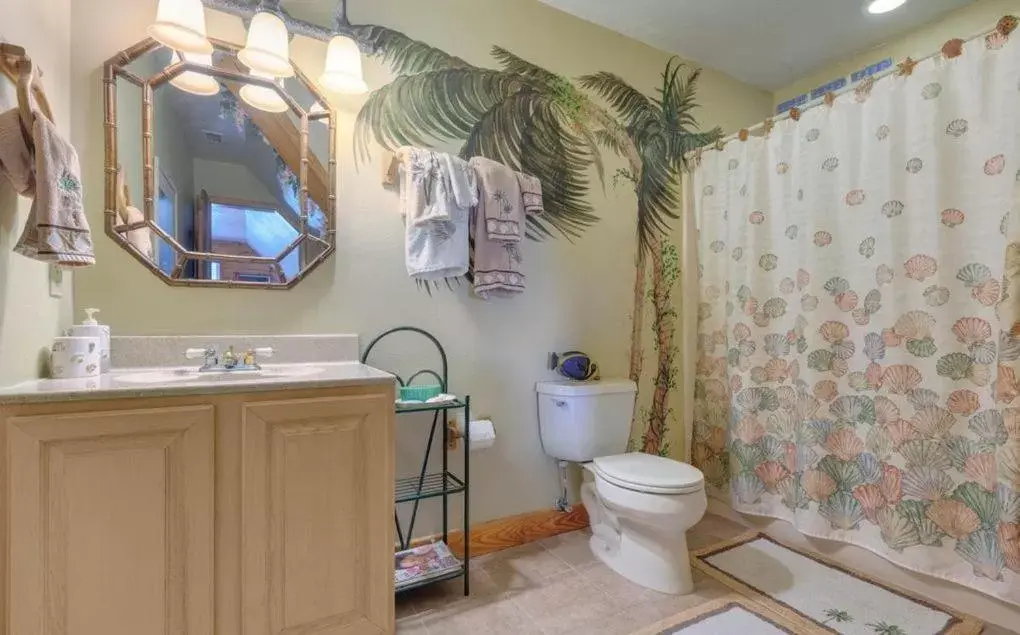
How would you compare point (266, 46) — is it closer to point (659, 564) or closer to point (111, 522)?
point (111, 522)

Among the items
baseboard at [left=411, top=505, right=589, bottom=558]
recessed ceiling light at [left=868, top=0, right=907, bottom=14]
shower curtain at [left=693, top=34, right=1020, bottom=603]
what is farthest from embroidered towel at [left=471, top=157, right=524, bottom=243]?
recessed ceiling light at [left=868, top=0, right=907, bottom=14]

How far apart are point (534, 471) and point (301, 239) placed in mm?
1413

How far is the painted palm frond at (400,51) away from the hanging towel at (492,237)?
1.44 feet

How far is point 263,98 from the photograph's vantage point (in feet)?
5.42

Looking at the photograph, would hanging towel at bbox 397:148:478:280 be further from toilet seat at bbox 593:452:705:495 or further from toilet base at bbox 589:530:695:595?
toilet base at bbox 589:530:695:595

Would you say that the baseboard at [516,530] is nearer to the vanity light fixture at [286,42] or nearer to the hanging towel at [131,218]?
the hanging towel at [131,218]

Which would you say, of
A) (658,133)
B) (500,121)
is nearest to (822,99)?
(658,133)

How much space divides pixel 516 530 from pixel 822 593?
117 centimetres

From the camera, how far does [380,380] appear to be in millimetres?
1319

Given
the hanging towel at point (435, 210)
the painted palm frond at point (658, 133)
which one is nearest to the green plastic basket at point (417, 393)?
the hanging towel at point (435, 210)

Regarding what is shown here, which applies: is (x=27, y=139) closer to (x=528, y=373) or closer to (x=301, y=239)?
(x=301, y=239)

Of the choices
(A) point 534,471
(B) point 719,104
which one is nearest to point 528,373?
(A) point 534,471

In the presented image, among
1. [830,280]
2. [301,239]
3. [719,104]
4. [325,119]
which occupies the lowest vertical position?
[830,280]

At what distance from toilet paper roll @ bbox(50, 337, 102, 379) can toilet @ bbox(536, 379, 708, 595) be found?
61.6 inches
